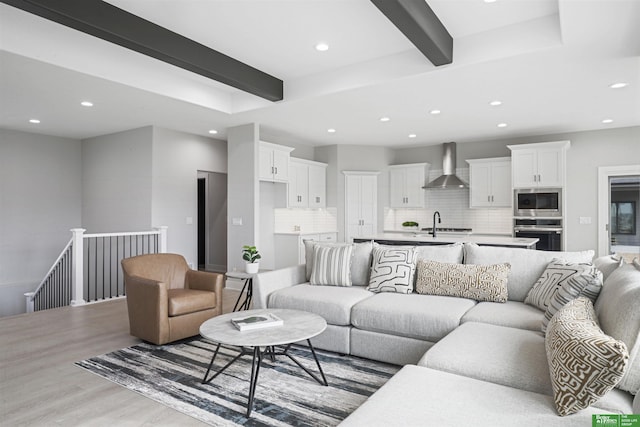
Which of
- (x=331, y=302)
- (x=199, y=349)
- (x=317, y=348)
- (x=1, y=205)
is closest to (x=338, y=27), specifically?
(x=331, y=302)

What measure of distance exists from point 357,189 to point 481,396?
670 cm

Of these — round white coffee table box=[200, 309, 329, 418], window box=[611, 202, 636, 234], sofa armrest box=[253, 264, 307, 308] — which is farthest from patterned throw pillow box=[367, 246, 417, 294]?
window box=[611, 202, 636, 234]

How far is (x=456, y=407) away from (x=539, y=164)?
6283 millimetres

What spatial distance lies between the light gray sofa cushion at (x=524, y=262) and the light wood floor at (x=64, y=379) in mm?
2571

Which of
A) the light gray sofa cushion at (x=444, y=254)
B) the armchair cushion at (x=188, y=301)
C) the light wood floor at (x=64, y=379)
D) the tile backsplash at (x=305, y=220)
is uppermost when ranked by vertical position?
the tile backsplash at (x=305, y=220)

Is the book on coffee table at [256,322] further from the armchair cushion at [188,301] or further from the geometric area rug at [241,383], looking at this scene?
A: the armchair cushion at [188,301]

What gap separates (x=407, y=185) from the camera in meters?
8.30

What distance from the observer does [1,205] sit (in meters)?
6.64

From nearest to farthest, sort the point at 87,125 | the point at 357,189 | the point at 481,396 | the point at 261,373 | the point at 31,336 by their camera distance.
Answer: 1. the point at 481,396
2. the point at 261,373
3. the point at 31,336
4. the point at 87,125
5. the point at 357,189

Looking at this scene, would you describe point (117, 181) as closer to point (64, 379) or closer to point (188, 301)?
point (188, 301)

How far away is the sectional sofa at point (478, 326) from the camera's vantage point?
1514mm

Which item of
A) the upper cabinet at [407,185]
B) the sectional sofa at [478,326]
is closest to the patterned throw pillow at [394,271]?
the sectional sofa at [478,326]

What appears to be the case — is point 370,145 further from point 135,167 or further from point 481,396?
point 481,396

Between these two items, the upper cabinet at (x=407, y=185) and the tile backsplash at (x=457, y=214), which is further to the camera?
the upper cabinet at (x=407, y=185)
